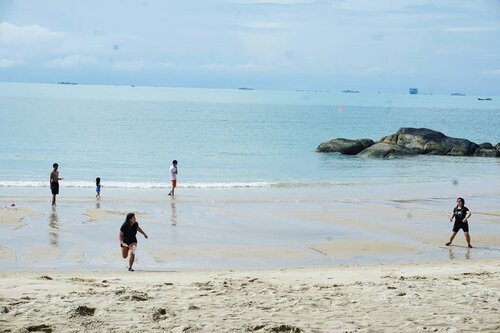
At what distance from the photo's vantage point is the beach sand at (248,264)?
9109 millimetres

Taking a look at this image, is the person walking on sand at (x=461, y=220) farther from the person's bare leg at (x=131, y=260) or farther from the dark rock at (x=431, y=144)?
the dark rock at (x=431, y=144)

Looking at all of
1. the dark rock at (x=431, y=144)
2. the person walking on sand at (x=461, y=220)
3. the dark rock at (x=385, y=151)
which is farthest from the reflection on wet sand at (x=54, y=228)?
the dark rock at (x=431, y=144)

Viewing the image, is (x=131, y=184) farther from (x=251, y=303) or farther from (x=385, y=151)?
(x=251, y=303)

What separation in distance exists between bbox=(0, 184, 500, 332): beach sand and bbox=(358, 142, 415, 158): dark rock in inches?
735

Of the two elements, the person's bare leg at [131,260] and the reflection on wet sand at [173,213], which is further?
the reflection on wet sand at [173,213]

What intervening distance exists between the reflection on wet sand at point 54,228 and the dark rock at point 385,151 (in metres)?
30.3

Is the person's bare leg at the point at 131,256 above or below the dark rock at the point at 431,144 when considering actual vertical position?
below

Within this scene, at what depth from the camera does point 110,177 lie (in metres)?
36.9

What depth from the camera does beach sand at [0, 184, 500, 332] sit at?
9.11 meters


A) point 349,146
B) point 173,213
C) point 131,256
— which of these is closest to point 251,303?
point 131,256

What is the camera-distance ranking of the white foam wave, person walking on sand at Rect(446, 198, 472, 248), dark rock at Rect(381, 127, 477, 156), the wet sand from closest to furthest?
the wet sand → person walking on sand at Rect(446, 198, 472, 248) → the white foam wave → dark rock at Rect(381, 127, 477, 156)

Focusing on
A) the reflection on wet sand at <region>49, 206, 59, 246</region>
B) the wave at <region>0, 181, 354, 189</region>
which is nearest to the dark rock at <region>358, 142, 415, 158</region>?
the wave at <region>0, 181, 354, 189</region>

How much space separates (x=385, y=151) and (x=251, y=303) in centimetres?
3983

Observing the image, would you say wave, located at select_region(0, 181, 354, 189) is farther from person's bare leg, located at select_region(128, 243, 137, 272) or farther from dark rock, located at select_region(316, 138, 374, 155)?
person's bare leg, located at select_region(128, 243, 137, 272)
